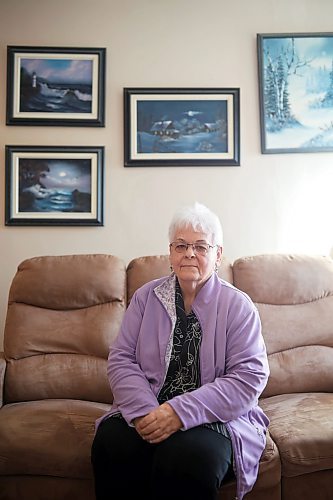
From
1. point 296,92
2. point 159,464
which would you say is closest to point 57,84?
point 296,92

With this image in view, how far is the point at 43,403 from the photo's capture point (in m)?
Answer: 2.10

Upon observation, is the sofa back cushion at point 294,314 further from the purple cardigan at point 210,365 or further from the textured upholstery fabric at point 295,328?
the purple cardigan at point 210,365

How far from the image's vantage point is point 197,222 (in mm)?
1880

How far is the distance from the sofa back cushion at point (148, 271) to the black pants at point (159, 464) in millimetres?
814

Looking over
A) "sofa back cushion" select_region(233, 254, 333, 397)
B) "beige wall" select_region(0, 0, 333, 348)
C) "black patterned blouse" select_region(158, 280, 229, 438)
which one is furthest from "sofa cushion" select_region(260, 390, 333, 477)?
"beige wall" select_region(0, 0, 333, 348)

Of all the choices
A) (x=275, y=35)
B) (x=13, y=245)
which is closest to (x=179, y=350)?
(x=13, y=245)

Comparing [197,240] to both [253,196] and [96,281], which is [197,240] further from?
[253,196]

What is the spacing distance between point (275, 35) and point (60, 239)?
165cm

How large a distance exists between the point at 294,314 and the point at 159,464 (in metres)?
1.10

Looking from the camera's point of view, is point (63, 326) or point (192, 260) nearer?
point (192, 260)

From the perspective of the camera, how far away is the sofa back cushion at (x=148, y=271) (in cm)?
237

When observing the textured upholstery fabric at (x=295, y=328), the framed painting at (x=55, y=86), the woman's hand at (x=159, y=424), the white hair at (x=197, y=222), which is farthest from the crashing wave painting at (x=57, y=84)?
the woman's hand at (x=159, y=424)

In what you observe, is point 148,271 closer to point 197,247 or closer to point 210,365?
point 197,247

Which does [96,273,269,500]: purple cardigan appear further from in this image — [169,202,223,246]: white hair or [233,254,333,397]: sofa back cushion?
[233,254,333,397]: sofa back cushion
